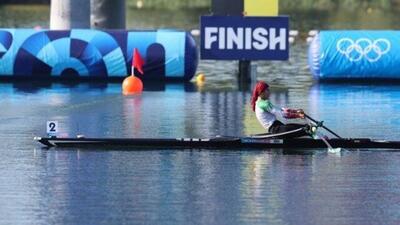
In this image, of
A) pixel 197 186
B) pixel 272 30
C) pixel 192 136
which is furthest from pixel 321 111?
pixel 197 186

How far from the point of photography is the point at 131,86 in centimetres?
2092

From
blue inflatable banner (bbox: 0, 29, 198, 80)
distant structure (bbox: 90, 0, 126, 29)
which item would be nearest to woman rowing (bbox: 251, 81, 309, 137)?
blue inflatable banner (bbox: 0, 29, 198, 80)

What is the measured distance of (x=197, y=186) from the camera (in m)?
11.2

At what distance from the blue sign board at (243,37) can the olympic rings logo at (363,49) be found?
1.32 metres

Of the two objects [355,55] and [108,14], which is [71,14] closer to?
[108,14]

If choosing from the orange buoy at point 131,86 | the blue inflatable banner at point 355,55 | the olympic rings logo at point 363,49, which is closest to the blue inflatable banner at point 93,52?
the orange buoy at point 131,86

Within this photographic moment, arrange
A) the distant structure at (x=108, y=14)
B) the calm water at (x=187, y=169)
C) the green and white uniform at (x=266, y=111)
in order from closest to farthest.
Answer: the calm water at (x=187, y=169)
the green and white uniform at (x=266, y=111)
the distant structure at (x=108, y=14)

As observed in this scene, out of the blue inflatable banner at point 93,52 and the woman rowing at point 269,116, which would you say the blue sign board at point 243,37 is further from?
the woman rowing at point 269,116

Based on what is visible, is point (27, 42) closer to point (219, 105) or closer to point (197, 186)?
point (219, 105)

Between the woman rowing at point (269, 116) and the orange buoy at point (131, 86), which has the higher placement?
the orange buoy at point (131, 86)

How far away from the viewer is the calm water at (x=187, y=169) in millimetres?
9953

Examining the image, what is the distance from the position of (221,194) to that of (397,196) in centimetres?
190

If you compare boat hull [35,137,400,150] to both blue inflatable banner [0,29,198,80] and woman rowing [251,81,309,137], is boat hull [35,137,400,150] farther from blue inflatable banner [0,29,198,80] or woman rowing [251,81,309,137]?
blue inflatable banner [0,29,198,80]

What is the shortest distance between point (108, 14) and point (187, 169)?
16.4 m
